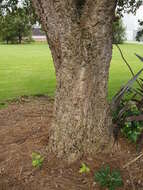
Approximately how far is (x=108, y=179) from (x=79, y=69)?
3.54ft

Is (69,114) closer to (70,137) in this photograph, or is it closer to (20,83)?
(70,137)

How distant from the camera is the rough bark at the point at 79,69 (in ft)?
9.41

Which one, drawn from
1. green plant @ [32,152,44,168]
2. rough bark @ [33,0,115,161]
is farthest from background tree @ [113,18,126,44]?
green plant @ [32,152,44,168]

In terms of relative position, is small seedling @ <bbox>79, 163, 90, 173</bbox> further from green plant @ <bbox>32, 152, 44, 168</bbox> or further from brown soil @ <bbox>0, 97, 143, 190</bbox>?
green plant @ <bbox>32, 152, 44, 168</bbox>

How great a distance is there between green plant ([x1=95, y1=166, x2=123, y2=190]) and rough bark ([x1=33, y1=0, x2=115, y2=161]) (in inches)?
14.8

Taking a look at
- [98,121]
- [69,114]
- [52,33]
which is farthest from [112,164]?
[52,33]

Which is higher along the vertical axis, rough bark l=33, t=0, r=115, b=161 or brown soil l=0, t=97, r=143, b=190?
rough bark l=33, t=0, r=115, b=161

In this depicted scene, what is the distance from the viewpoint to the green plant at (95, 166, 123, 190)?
2.79m

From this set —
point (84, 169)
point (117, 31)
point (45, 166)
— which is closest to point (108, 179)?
point (84, 169)

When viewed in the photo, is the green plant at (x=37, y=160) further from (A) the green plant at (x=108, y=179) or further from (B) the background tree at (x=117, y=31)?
(B) the background tree at (x=117, y=31)

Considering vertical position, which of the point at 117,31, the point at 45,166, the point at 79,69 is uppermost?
the point at 79,69

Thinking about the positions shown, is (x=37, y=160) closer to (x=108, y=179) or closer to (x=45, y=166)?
(x=45, y=166)

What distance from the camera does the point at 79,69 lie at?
2951mm

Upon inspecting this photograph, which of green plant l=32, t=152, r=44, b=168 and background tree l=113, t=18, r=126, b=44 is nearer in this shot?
green plant l=32, t=152, r=44, b=168
